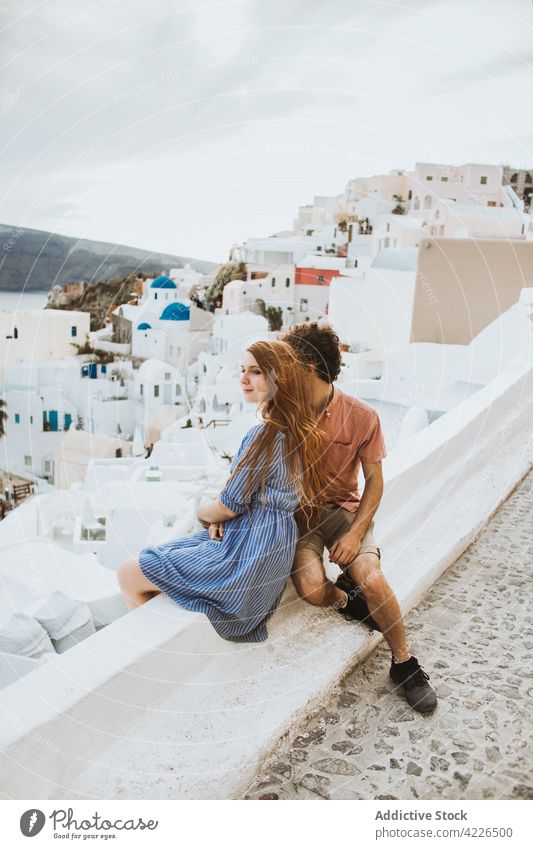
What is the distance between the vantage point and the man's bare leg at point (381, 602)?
1662mm

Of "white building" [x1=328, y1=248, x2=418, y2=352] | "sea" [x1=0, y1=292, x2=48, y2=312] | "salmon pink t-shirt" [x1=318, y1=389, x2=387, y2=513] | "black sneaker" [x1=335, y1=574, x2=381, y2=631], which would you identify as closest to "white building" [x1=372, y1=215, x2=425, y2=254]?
"white building" [x1=328, y1=248, x2=418, y2=352]

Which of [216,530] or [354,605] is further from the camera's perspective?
[354,605]

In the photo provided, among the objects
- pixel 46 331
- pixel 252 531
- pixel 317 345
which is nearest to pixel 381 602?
pixel 252 531

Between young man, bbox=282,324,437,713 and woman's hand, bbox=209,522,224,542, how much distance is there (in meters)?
0.21

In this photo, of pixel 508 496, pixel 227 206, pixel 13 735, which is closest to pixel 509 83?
pixel 227 206

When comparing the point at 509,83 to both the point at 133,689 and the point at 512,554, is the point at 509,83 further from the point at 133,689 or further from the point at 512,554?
the point at 133,689

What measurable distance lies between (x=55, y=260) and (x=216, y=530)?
1771 mm

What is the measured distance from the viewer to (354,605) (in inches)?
70.1

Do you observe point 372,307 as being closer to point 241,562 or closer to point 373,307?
point 373,307

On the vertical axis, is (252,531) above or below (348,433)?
below

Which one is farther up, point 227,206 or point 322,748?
point 227,206

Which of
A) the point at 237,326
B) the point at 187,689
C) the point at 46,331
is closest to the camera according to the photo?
the point at 187,689
